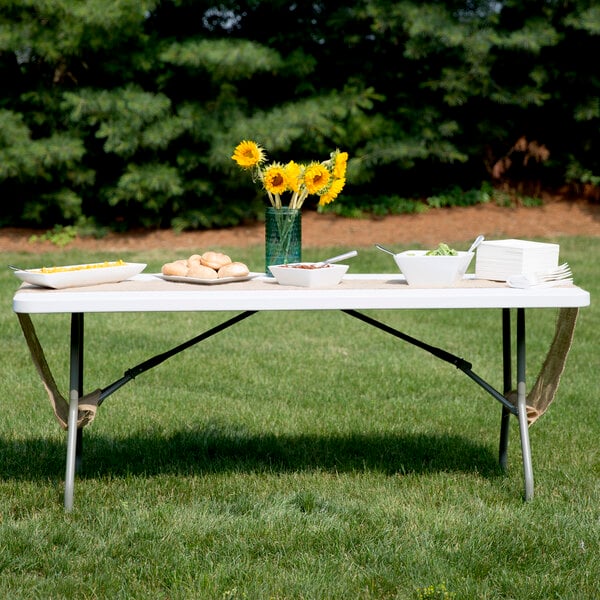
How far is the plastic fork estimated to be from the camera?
3201mm

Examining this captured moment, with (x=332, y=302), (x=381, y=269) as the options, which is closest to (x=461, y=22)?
(x=381, y=269)

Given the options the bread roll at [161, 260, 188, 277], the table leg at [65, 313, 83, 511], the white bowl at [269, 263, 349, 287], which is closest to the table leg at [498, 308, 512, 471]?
the white bowl at [269, 263, 349, 287]

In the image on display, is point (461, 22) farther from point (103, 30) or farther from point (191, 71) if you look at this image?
point (103, 30)

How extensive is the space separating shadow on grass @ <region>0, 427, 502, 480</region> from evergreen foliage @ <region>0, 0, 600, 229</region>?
24.2ft

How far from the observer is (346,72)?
1297 cm

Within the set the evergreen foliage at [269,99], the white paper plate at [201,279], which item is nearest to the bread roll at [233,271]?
the white paper plate at [201,279]

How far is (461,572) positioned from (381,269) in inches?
259

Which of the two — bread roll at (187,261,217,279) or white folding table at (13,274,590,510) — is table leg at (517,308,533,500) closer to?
white folding table at (13,274,590,510)

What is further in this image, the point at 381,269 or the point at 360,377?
the point at 381,269

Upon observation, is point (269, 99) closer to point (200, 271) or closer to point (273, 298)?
point (200, 271)

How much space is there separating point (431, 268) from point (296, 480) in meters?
1.01

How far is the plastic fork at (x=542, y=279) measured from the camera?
3201 mm

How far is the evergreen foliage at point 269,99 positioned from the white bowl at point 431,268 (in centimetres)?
814

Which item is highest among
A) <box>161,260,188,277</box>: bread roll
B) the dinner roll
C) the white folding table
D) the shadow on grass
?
the dinner roll
